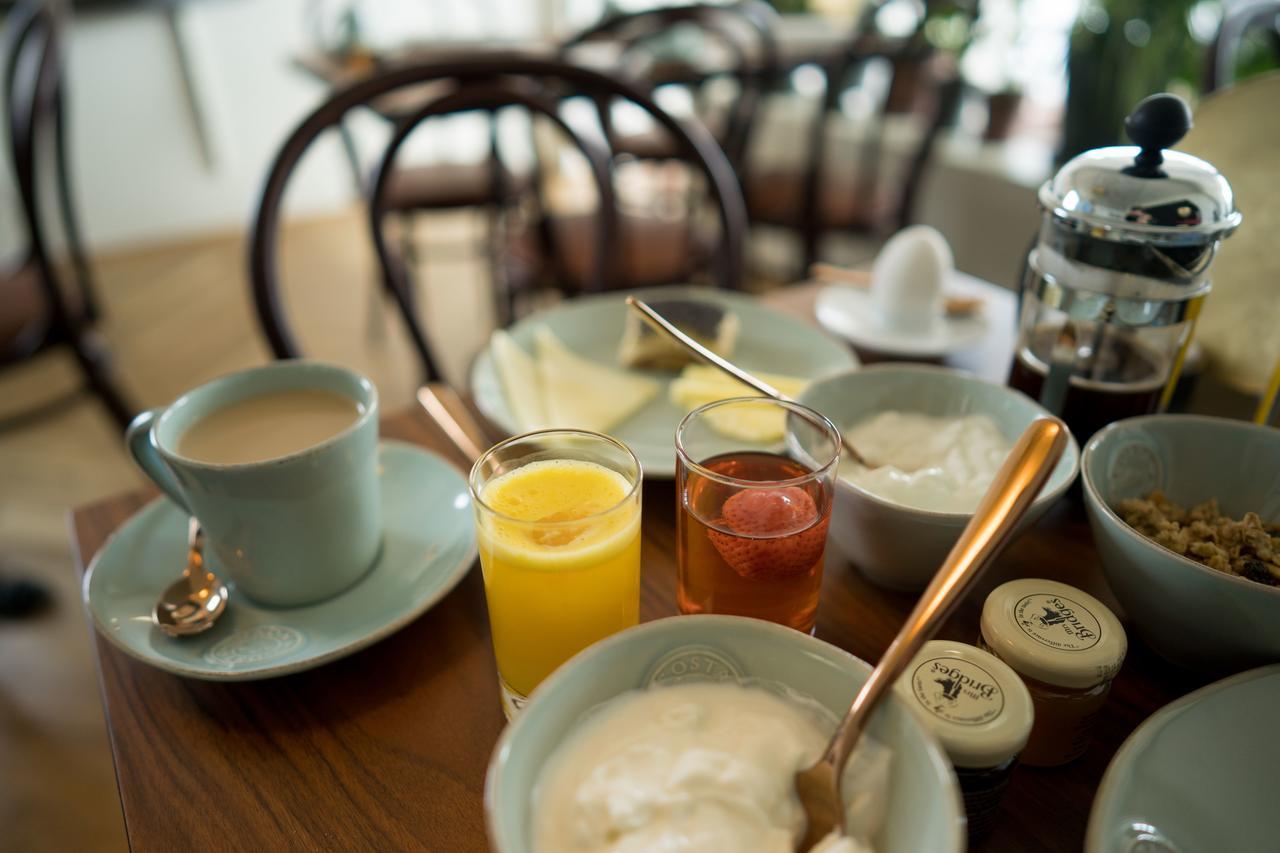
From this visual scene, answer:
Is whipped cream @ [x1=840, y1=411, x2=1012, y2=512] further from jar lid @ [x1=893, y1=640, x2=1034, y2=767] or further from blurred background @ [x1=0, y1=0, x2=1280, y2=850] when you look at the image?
blurred background @ [x1=0, y1=0, x2=1280, y2=850]

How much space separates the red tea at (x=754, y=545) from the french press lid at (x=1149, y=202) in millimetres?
306

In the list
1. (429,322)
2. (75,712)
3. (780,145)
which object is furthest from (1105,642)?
(780,145)

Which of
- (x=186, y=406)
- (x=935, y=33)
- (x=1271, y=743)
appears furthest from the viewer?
(x=935, y=33)

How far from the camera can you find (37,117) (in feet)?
4.74

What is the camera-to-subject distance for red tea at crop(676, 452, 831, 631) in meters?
0.48

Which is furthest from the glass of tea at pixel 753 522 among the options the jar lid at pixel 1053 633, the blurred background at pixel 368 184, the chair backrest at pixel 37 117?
the chair backrest at pixel 37 117

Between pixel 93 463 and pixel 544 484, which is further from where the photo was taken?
pixel 93 463

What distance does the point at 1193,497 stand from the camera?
59 cm

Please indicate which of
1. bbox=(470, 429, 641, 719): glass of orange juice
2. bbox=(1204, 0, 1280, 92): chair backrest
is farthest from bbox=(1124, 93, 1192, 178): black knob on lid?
bbox=(1204, 0, 1280, 92): chair backrest

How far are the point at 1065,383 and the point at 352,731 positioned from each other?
573 millimetres

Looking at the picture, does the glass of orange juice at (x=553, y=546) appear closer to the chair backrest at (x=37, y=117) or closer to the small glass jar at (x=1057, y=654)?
the small glass jar at (x=1057, y=654)

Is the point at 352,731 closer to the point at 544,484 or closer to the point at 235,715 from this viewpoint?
the point at 235,715

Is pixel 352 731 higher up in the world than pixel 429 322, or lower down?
higher up

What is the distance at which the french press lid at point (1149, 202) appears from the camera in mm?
571
